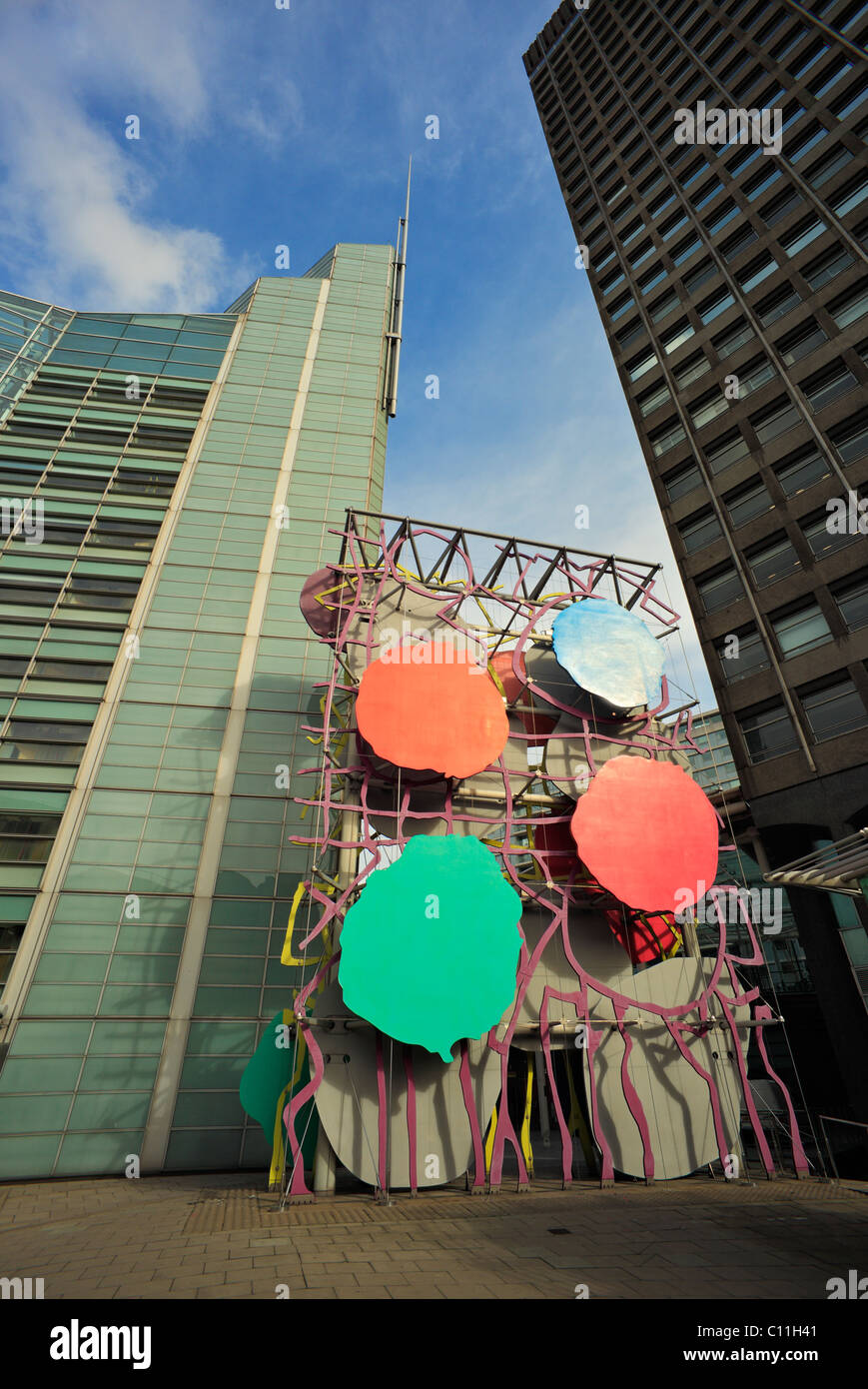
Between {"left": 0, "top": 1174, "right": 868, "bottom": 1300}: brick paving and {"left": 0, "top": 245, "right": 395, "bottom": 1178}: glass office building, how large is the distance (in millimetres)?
6625

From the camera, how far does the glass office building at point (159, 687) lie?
2323cm

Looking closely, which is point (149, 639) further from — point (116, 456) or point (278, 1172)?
point (278, 1172)

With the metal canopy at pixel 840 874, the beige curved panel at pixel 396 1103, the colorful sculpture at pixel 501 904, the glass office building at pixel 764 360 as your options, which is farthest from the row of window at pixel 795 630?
the beige curved panel at pixel 396 1103

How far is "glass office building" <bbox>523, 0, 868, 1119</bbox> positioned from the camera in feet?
88.2

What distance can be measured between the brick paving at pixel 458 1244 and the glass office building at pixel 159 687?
261 inches

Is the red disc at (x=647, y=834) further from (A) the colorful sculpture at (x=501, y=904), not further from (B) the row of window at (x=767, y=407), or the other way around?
(B) the row of window at (x=767, y=407)

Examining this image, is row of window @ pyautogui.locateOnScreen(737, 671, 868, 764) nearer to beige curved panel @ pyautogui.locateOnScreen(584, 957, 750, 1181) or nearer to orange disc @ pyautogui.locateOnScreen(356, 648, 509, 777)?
beige curved panel @ pyautogui.locateOnScreen(584, 957, 750, 1181)

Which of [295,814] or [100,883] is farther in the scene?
[295,814]

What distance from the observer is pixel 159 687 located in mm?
30516

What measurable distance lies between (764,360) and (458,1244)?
3934 cm
